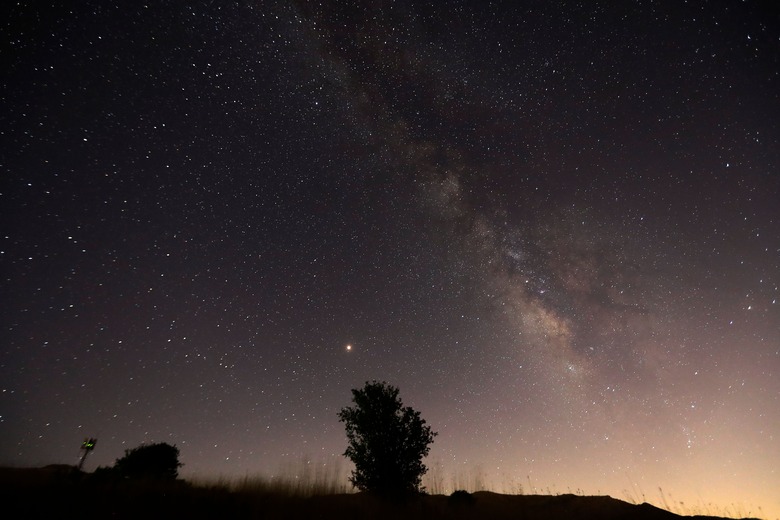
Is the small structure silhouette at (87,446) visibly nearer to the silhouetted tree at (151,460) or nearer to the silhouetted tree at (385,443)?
the silhouetted tree at (151,460)

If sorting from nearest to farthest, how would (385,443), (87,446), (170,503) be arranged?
1. (170,503)
2. (385,443)
3. (87,446)

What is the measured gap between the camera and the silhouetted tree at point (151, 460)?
20000 millimetres

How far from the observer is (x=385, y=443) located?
1633cm

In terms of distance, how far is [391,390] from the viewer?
18.5m

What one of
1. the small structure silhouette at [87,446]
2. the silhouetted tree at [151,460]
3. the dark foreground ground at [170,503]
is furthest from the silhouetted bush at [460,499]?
the small structure silhouette at [87,446]

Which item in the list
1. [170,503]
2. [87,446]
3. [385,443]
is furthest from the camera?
[87,446]

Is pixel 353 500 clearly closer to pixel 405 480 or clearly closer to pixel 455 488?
pixel 405 480

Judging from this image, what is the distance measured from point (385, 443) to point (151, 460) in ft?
50.2

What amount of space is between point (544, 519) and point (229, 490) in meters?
13.9

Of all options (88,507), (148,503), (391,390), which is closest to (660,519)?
(391,390)

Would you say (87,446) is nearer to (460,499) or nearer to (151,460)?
(151,460)

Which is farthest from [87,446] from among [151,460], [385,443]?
[385,443]

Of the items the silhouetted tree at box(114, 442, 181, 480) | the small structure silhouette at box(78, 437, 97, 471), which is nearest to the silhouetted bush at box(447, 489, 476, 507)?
the silhouetted tree at box(114, 442, 181, 480)

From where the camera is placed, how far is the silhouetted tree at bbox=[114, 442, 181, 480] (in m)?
20.0
